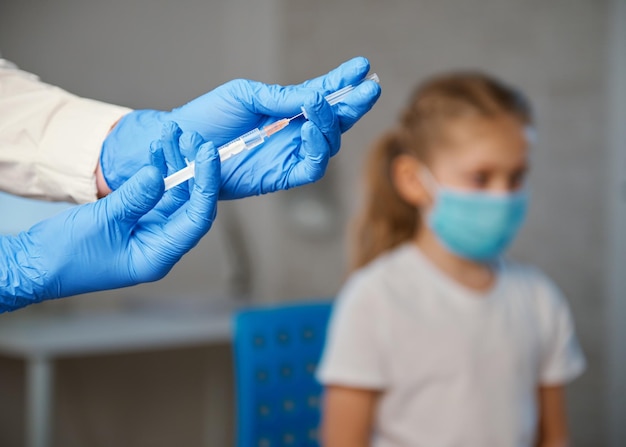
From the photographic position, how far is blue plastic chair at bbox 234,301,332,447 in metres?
1.48

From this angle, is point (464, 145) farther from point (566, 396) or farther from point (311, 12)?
Result: point (311, 12)

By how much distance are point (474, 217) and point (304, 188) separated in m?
1.67

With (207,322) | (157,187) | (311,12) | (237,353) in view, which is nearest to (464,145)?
(237,353)

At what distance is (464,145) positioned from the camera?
50.3 inches

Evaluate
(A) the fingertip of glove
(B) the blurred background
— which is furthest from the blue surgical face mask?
(B) the blurred background

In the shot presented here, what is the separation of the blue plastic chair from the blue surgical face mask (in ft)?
1.22

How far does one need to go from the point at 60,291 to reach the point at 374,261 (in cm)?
77

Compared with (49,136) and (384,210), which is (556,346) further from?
(49,136)

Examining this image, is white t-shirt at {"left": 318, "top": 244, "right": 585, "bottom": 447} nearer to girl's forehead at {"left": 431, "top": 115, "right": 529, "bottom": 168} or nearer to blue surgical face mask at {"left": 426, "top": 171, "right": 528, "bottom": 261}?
blue surgical face mask at {"left": 426, "top": 171, "right": 528, "bottom": 261}

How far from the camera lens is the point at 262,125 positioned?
0.78 m

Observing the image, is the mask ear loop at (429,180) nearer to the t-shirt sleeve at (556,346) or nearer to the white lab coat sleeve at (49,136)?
the t-shirt sleeve at (556,346)

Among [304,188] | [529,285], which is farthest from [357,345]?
[304,188]

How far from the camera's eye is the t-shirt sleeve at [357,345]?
3.88 ft

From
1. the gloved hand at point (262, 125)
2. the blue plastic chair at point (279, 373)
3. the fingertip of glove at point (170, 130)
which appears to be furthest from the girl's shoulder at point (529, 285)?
the fingertip of glove at point (170, 130)
